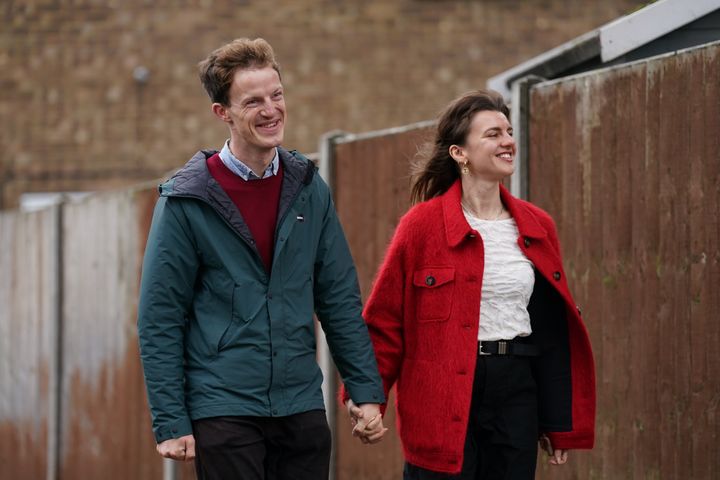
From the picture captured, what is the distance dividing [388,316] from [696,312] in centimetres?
121

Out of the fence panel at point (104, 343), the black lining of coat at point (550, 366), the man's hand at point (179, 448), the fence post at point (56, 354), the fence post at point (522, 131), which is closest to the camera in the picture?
the man's hand at point (179, 448)

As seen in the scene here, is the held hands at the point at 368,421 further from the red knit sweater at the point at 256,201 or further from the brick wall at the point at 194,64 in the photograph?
the brick wall at the point at 194,64

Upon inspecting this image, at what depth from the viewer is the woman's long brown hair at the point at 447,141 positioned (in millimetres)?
4598

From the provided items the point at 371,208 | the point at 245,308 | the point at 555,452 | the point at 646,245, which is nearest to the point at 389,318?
the point at 245,308

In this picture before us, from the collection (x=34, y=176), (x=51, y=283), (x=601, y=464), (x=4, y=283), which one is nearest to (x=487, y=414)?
(x=601, y=464)

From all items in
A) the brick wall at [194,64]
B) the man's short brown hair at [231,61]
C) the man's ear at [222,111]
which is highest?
the brick wall at [194,64]

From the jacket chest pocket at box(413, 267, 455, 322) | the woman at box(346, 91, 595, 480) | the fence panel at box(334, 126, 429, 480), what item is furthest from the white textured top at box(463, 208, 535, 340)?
the fence panel at box(334, 126, 429, 480)

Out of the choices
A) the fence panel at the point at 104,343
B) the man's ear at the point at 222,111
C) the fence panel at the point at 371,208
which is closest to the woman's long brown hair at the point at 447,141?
the man's ear at the point at 222,111

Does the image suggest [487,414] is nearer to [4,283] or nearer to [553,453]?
[553,453]

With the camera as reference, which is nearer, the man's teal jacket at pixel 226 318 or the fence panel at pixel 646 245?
the man's teal jacket at pixel 226 318

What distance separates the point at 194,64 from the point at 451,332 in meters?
13.4

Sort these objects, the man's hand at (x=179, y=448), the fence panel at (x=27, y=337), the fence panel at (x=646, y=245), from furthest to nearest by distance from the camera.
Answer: the fence panel at (x=27, y=337) → the fence panel at (x=646, y=245) → the man's hand at (x=179, y=448)

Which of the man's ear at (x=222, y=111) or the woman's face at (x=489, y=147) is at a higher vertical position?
the man's ear at (x=222, y=111)

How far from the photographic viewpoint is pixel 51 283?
10922 mm
